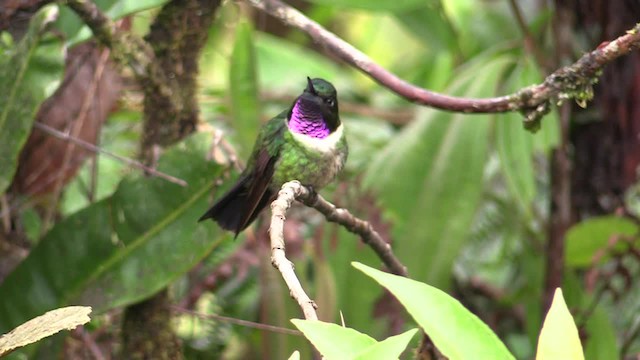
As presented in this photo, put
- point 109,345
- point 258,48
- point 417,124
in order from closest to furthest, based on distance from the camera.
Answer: point 109,345 → point 417,124 → point 258,48

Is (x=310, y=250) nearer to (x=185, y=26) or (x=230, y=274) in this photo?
(x=230, y=274)

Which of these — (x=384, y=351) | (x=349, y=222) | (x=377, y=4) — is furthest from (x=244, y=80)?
(x=384, y=351)

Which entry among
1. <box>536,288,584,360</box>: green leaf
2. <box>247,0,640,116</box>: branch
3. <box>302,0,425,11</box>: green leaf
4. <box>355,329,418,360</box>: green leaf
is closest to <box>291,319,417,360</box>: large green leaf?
<box>355,329,418,360</box>: green leaf

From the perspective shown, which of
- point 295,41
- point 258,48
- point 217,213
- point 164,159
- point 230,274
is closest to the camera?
point 217,213

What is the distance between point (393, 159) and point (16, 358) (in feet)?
3.43

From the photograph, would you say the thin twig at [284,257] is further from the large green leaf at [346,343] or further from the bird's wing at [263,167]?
the bird's wing at [263,167]

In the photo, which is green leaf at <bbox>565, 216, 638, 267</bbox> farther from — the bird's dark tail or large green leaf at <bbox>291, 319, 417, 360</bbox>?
large green leaf at <bbox>291, 319, 417, 360</bbox>

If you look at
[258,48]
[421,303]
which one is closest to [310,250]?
[421,303]

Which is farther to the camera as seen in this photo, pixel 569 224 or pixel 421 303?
pixel 569 224

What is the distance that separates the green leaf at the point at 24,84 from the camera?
178 centimetres

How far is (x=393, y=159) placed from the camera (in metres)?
2.42

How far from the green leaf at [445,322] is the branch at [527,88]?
0.42 metres

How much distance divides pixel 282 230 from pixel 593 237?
1407 mm

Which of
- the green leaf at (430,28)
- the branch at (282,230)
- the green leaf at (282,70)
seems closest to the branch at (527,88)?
the branch at (282,230)
